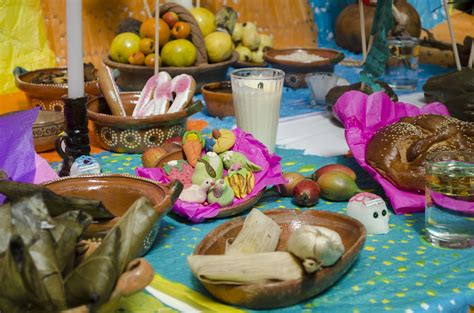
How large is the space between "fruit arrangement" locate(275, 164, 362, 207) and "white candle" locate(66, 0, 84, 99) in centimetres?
35

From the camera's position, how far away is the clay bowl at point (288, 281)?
72 centimetres

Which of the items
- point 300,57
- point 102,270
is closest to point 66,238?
point 102,270

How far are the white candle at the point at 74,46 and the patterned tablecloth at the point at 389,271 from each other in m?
0.25

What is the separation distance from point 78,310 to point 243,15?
194cm

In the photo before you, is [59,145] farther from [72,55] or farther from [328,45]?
[328,45]

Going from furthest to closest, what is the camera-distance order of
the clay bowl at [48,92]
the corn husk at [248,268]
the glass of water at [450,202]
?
1. the clay bowl at [48,92]
2. the glass of water at [450,202]
3. the corn husk at [248,268]

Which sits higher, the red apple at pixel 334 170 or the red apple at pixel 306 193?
the red apple at pixel 334 170

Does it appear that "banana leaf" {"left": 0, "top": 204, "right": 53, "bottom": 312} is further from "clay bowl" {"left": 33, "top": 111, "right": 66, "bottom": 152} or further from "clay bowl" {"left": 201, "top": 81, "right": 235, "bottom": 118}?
"clay bowl" {"left": 201, "top": 81, "right": 235, "bottom": 118}

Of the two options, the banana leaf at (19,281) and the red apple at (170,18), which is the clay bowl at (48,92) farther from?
the banana leaf at (19,281)

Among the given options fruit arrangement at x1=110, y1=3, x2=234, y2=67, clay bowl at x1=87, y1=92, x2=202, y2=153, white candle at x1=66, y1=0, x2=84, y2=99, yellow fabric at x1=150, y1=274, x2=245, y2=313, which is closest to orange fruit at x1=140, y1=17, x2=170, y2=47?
fruit arrangement at x1=110, y1=3, x2=234, y2=67

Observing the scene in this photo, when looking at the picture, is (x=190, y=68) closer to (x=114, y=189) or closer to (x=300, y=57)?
(x=300, y=57)

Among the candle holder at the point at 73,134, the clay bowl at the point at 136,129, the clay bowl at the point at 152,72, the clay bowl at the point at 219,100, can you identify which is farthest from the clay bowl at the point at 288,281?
the clay bowl at the point at 152,72

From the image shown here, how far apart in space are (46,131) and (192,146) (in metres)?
0.36

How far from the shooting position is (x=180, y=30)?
180 cm
